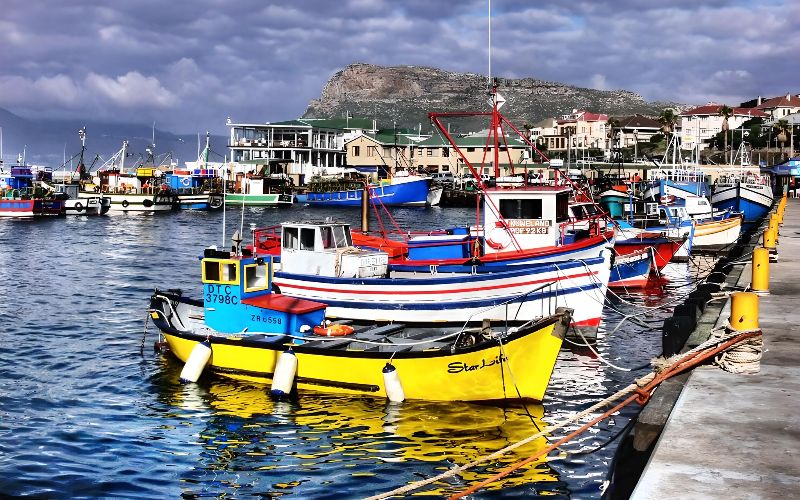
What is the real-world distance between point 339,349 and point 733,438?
10.9m

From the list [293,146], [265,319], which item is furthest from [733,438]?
[293,146]

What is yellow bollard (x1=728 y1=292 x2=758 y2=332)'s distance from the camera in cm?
1261

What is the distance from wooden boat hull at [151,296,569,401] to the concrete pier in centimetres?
497

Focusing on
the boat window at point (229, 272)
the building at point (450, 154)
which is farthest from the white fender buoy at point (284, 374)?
the building at point (450, 154)

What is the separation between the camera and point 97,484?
1512 centimetres

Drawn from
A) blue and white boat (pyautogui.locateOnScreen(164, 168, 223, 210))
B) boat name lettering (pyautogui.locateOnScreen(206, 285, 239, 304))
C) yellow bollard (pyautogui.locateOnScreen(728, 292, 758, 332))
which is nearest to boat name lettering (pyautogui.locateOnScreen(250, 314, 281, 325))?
boat name lettering (pyautogui.locateOnScreen(206, 285, 239, 304))

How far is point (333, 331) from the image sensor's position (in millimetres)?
21188

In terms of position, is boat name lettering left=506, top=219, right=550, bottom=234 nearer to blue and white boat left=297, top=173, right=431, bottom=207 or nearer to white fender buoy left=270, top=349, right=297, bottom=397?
white fender buoy left=270, top=349, right=297, bottom=397

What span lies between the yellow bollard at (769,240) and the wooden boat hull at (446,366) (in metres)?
12.3

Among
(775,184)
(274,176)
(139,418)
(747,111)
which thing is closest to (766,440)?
(139,418)

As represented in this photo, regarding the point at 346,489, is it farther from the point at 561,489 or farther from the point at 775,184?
the point at 775,184

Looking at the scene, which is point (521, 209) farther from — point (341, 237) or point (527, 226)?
point (341, 237)

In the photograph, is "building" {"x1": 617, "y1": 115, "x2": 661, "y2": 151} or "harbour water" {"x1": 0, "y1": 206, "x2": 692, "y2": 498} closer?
"harbour water" {"x1": 0, "y1": 206, "x2": 692, "y2": 498}

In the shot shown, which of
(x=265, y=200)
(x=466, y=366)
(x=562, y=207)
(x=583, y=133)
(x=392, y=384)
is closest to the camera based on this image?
(x=466, y=366)
